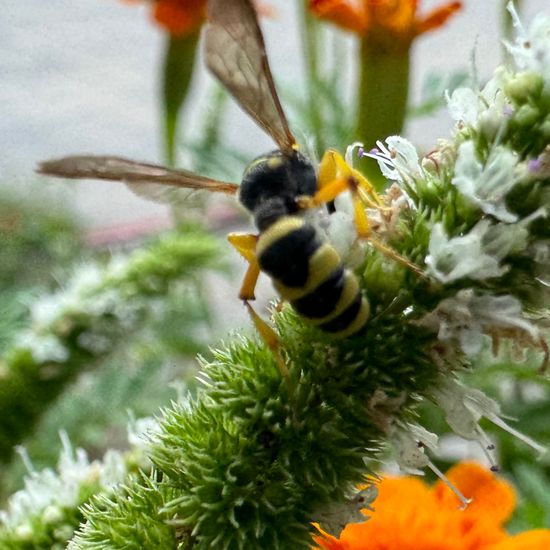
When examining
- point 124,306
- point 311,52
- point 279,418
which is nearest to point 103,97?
point 311,52

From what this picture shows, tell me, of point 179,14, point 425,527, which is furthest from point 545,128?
point 179,14

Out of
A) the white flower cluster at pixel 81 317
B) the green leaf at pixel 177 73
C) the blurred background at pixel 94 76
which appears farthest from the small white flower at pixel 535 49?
the blurred background at pixel 94 76

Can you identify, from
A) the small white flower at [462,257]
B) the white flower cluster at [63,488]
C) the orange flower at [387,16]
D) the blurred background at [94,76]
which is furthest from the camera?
the blurred background at [94,76]

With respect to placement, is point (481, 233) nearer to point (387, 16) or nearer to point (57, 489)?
point (57, 489)

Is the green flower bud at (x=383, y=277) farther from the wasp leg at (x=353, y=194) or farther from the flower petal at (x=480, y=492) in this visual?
the flower petal at (x=480, y=492)

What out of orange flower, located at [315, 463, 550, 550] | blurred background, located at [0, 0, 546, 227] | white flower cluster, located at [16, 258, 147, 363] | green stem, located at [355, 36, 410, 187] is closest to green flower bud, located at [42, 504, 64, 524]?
orange flower, located at [315, 463, 550, 550]
